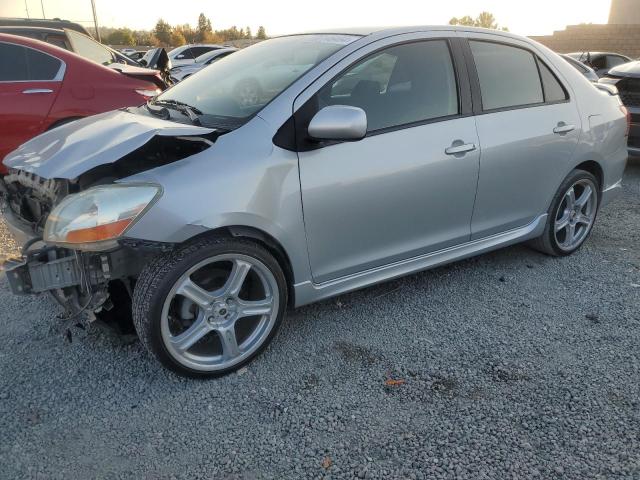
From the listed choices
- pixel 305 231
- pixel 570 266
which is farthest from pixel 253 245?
pixel 570 266

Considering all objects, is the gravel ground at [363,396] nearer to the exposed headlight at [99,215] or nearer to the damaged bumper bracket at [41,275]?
the damaged bumper bracket at [41,275]

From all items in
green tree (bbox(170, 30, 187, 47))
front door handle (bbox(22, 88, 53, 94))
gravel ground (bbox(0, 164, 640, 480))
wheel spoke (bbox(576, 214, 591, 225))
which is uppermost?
front door handle (bbox(22, 88, 53, 94))

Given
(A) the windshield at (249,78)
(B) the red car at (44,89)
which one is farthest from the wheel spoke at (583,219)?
(B) the red car at (44,89)

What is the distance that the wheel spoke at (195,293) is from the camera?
2592 mm

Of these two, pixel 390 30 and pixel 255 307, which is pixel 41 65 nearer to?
pixel 390 30

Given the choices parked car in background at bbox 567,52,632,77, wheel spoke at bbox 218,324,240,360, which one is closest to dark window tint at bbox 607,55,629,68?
parked car in background at bbox 567,52,632,77

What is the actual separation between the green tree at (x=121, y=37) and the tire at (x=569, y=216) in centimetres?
5718

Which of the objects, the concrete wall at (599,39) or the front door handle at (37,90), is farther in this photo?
the concrete wall at (599,39)

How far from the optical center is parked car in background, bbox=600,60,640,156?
6465 mm

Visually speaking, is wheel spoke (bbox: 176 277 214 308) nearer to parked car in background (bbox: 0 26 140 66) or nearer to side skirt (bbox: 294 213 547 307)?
side skirt (bbox: 294 213 547 307)

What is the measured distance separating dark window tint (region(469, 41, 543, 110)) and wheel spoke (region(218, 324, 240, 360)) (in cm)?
209

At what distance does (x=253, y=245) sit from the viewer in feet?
8.92

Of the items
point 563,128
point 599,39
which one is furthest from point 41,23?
point 599,39

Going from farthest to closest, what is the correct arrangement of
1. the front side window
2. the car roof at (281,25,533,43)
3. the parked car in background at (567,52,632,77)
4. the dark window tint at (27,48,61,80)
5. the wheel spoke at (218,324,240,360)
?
the parked car in background at (567,52,632,77) < the front side window < the dark window tint at (27,48,61,80) < the car roof at (281,25,533,43) < the wheel spoke at (218,324,240,360)
